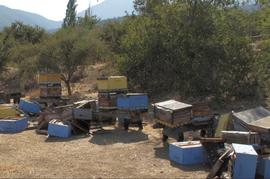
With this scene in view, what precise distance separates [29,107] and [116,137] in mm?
6614

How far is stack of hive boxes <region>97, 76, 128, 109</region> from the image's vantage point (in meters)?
18.1

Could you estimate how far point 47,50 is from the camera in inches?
1136

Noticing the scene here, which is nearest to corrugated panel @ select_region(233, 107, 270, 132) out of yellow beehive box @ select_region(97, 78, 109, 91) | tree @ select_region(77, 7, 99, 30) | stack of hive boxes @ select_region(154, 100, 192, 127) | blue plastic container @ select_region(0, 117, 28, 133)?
stack of hive boxes @ select_region(154, 100, 192, 127)

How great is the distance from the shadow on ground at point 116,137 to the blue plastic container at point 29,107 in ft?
17.7

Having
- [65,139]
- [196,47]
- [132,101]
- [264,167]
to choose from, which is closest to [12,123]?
[65,139]

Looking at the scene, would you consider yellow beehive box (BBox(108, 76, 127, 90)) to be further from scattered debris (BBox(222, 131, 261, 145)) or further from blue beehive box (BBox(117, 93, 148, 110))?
scattered debris (BBox(222, 131, 261, 145))

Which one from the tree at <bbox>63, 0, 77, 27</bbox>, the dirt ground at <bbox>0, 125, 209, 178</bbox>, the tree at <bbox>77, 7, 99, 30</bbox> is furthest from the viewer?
the tree at <bbox>63, 0, 77, 27</bbox>

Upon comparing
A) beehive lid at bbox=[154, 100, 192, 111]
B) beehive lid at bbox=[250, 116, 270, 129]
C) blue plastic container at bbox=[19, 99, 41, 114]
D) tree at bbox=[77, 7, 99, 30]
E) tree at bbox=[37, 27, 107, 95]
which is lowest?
blue plastic container at bbox=[19, 99, 41, 114]

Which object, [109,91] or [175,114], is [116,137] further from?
[175,114]

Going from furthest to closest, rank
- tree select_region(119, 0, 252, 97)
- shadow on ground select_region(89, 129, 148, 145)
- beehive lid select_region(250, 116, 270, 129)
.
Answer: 1. tree select_region(119, 0, 252, 97)
2. shadow on ground select_region(89, 129, 148, 145)
3. beehive lid select_region(250, 116, 270, 129)

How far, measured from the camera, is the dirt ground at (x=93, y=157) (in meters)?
12.1

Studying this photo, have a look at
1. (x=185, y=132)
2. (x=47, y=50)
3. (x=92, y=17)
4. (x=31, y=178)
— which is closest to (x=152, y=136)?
(x=185, y=132)

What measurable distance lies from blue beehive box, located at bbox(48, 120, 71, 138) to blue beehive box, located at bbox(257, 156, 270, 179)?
7998 millimetres

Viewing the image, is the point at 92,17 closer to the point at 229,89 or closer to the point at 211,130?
the point at 229,89
